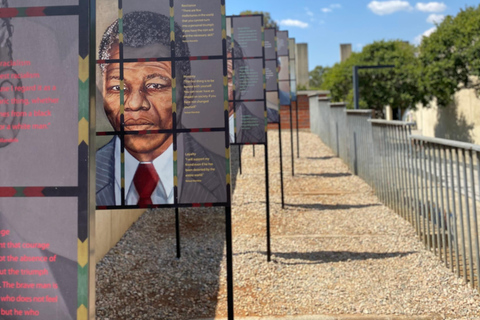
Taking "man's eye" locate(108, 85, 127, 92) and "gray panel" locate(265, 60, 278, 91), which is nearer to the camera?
"man's eye" locate(108, 85, 127, 92)

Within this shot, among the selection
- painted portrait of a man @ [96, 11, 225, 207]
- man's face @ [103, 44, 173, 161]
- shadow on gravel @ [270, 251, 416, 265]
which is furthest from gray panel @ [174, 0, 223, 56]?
shadow on gravel @ [270, 251, 416, 265]

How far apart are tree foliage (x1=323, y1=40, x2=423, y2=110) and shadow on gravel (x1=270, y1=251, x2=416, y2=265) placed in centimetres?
1557

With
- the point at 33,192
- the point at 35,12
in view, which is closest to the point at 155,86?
the point at 35,12

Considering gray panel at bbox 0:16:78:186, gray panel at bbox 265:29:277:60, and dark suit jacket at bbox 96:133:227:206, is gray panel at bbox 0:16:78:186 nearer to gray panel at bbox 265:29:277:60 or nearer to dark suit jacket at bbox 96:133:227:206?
dark suit jacket at bbox 96:133:227:206

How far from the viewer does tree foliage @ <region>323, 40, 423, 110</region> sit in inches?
Answer: 815

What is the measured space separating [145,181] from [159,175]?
10 cm

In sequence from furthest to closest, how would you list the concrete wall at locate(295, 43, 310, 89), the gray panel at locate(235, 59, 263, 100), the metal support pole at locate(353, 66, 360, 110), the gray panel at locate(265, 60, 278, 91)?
the concrete wall at locate(295, 43, 310, 89)
the metal support pole at locate(353, 66, 360, 110)
the gray panel at locate(265, 60, 278, 91)
the gray panel at locate(235, 59, 263, 100)

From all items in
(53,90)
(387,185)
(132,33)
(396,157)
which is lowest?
(387,185)

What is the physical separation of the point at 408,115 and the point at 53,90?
98.3ft

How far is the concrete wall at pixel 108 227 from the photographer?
4.86 meters

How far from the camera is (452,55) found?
16.0m

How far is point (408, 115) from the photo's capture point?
29.2m

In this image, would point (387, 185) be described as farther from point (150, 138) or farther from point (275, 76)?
point (150, 138)

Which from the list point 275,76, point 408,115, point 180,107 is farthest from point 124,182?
point 408,115
